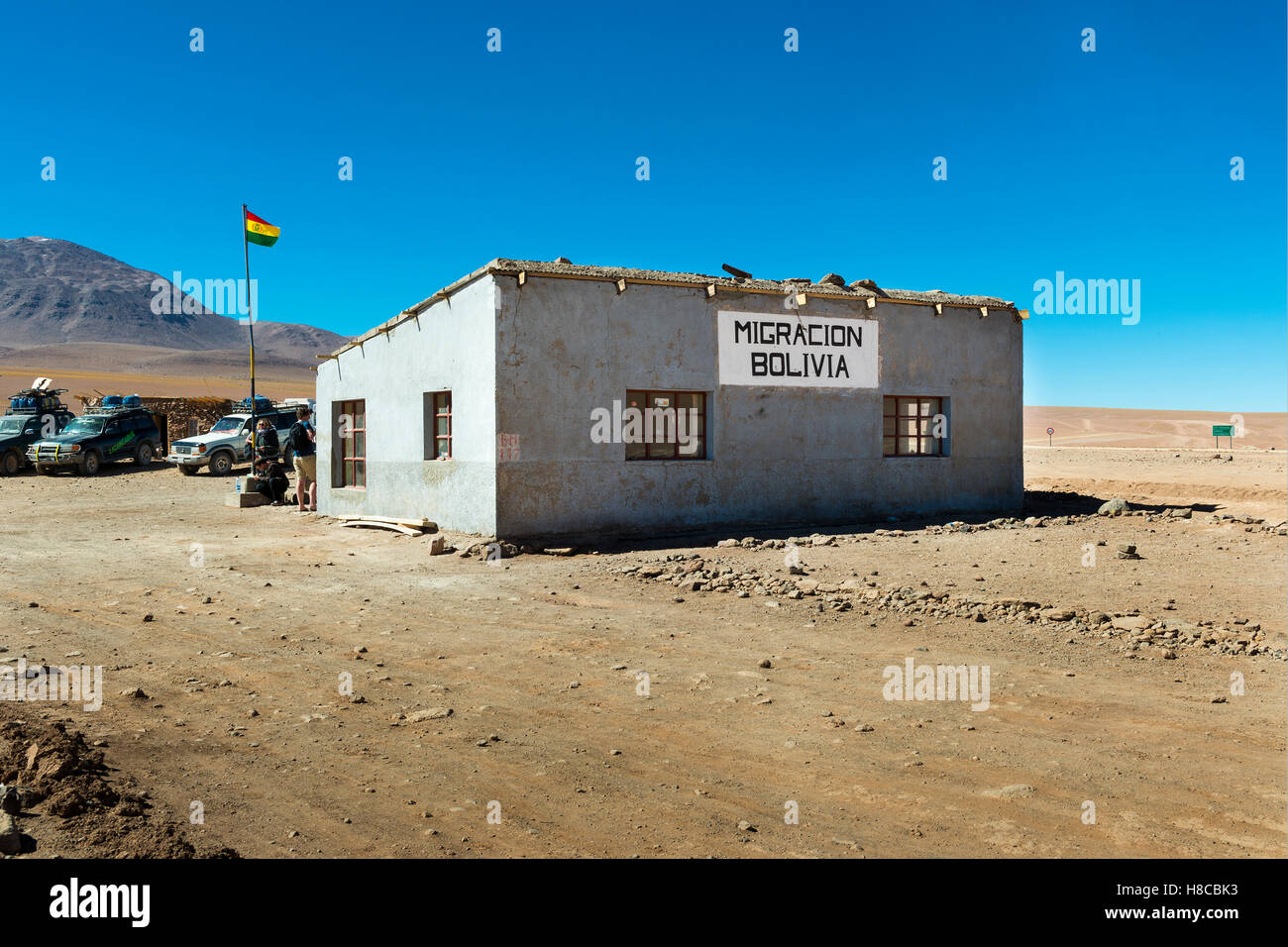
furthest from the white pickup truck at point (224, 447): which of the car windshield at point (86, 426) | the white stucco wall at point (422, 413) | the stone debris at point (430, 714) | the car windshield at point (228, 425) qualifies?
the stone debris at point (430, 714)

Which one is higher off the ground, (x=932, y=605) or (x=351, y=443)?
(x=351, y=443)

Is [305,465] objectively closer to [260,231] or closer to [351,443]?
[351,443]

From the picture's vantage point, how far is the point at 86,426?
28.3 m

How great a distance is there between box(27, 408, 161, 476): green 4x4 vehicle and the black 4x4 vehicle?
24.0 inches

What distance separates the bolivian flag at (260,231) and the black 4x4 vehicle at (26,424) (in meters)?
12.7

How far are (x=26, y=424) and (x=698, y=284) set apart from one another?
26115 millimetres

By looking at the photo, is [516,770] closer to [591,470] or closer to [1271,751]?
[1271,751]

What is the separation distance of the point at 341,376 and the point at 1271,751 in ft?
54.9

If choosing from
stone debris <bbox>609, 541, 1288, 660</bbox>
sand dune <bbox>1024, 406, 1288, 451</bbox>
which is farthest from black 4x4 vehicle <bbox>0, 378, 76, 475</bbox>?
sand dune <bbox>1024, 406, 1288, 451</bbox>

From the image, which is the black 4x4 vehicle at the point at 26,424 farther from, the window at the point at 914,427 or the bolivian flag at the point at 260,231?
the window at the point at 914,427

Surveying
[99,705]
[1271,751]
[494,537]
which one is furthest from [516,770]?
[494,537]

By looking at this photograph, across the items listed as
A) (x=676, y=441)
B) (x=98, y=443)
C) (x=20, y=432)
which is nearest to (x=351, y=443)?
(x=676, y=441)

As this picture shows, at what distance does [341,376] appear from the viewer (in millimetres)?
18156

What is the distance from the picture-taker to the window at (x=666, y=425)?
47.3ft
